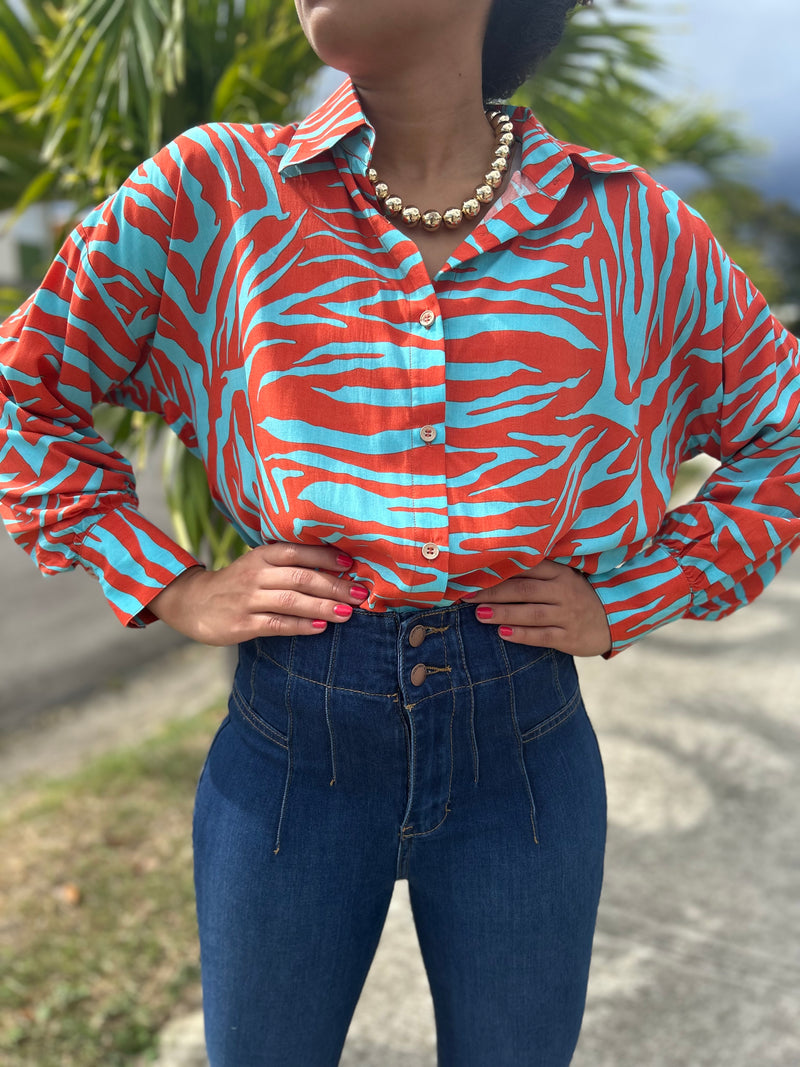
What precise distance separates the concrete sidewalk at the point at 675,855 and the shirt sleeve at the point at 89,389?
1.43 metres

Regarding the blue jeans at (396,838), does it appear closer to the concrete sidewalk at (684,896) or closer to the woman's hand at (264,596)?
the woman's hand at (264,596)

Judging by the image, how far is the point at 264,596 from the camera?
1.11 metres

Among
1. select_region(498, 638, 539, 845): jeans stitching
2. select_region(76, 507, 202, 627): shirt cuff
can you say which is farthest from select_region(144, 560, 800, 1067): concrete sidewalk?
select_region(76, 507, 202, 627): shirt cuff

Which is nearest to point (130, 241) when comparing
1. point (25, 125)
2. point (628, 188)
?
point (628, 188)

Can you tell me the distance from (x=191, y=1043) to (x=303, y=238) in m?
1.86

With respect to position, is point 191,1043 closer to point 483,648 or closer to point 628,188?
point 483,648

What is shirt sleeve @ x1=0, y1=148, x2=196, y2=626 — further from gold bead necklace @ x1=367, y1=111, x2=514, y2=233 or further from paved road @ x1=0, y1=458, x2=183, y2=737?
paved road @ x1=0, y1=458, x2=183, y2=737

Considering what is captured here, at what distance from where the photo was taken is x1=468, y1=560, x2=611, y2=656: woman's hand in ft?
3.59

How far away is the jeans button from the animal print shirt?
70 millimetres

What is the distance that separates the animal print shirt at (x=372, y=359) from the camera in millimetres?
1021

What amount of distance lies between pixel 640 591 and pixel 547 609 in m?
0.19

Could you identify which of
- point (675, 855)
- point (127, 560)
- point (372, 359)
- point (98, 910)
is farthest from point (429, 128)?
point (675, 855)

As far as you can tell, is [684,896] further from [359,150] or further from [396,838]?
[359,150]

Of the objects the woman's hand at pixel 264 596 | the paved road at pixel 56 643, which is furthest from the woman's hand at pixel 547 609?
the paved road at pixel 56 643
